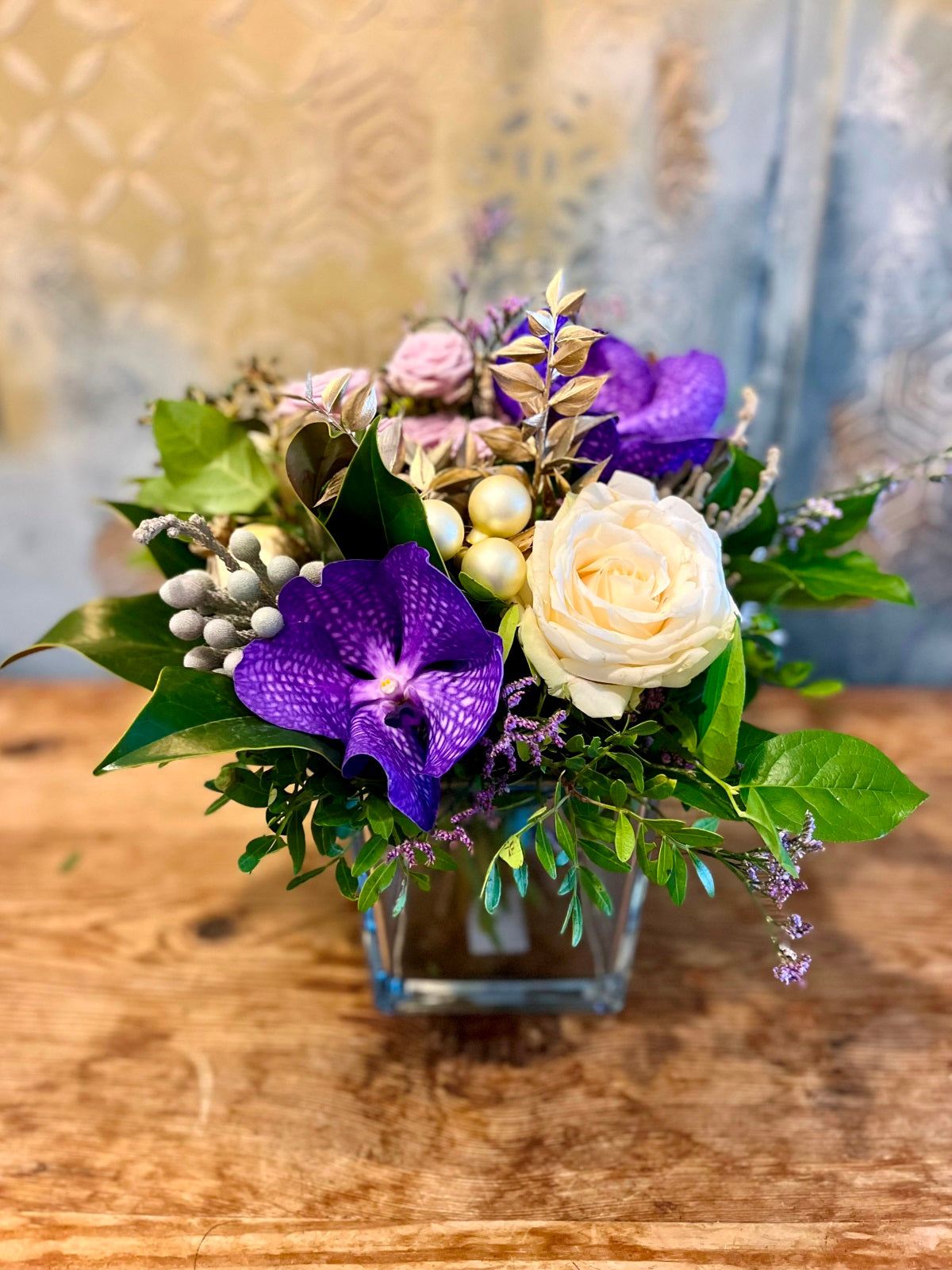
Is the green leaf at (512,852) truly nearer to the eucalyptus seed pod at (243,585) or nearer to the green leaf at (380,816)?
the green leaf at (380,816)

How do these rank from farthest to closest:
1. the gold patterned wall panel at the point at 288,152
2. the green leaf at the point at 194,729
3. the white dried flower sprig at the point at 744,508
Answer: the gold patterned wall panel at the point at 288,152, the white dried flower sprig at the point at 744,508, the green leaf at the point at 194,729

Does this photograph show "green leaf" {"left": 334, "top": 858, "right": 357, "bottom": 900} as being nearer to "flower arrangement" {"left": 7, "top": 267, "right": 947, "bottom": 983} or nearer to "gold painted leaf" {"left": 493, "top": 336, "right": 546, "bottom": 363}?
"flower arrangement" {"left": 7, "top": 267, "right": 947, "bottom": 983}

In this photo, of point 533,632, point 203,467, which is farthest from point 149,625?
point 533,632

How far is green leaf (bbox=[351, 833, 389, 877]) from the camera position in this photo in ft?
1.42

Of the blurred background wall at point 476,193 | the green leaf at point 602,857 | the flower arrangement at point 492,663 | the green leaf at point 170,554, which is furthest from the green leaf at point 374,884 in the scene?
the blurred background wall at point 476,193

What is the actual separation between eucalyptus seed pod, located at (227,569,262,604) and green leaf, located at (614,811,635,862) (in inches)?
8.7

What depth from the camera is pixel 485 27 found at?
81 centimetres

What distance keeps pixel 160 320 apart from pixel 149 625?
0.55 m

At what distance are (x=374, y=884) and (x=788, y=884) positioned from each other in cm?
Result: 21

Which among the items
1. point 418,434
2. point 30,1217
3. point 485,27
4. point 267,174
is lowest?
point 30,1217

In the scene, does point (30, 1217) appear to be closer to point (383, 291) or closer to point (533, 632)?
point (533, 632)

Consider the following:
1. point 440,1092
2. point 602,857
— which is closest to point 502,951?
point 440,1092

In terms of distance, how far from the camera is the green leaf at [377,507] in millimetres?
425

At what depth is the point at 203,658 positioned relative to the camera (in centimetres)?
44
